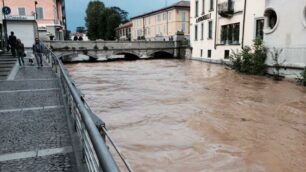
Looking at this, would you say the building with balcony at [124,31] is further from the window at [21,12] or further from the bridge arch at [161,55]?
the window at [21,12]

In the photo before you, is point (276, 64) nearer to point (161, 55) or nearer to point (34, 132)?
point (34, 132)

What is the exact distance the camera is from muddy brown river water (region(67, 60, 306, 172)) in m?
7.44

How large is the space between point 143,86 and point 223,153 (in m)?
11.2

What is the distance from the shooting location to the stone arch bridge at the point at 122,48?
38134 millimetres

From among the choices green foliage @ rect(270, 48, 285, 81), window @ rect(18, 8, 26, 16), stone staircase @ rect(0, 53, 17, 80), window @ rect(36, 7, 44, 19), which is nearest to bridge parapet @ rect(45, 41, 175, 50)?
window @ rect(18, 8, 26, 16)

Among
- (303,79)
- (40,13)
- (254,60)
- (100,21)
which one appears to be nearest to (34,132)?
(303,79)

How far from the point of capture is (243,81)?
2027 centimetres

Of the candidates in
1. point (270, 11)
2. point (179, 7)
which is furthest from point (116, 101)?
point (179, 7)

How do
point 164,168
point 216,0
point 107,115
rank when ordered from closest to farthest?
point 164,168
point 107,115
point 216,0

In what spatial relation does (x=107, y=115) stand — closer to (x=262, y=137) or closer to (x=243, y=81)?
(x=262, y=137)

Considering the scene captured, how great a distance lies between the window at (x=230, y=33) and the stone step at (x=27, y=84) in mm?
20257

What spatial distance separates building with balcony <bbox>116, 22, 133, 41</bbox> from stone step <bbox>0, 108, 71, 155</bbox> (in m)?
70.5

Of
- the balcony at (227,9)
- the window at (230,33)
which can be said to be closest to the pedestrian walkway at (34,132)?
the window at (230,33)

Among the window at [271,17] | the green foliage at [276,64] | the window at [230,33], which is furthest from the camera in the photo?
the window at [230,33]
